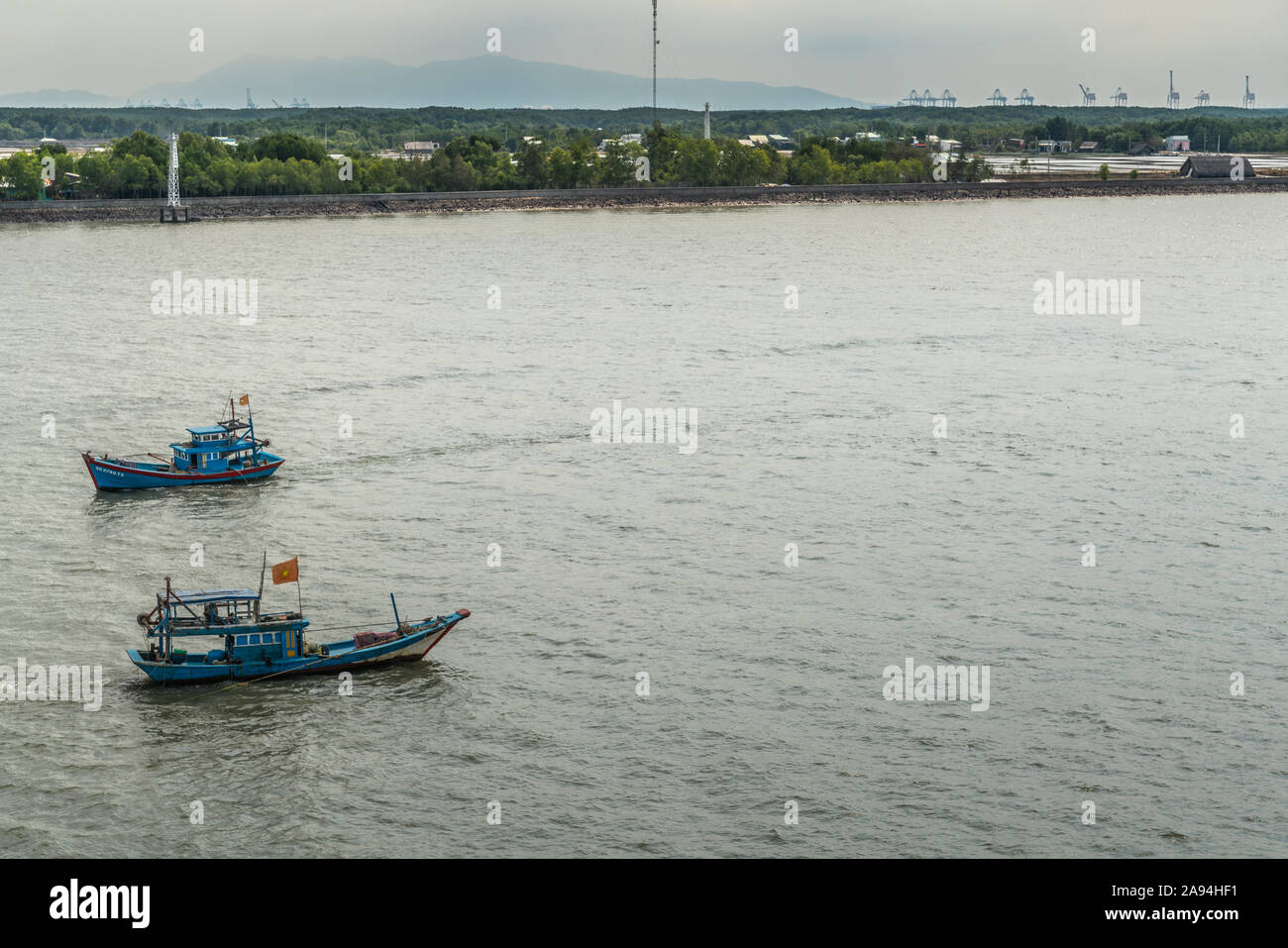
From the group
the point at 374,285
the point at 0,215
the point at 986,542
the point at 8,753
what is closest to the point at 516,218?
the point at 0,215

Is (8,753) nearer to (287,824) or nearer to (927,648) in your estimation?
(287,824)

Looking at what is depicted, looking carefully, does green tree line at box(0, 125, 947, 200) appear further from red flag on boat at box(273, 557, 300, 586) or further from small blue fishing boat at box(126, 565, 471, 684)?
red flag on boat at box(273, 557, 300, 586)

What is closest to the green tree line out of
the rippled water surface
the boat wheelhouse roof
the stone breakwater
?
the stone breakwater

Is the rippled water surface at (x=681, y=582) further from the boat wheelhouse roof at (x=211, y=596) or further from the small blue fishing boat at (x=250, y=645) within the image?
the boat wheelhouse roof at (x=211, y=596)

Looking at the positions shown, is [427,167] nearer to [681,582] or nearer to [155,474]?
[155,474]

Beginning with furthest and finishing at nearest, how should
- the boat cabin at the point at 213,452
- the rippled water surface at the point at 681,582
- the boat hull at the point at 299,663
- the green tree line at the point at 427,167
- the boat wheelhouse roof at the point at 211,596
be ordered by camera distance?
the green tree line at the point at 427,167 → the boat cabin at the point at 213,452 → the boat wheelhouse roof at the point at 211,596 → the boat hull at the point at 299,663 → the rippled water surface at the point at 681,582

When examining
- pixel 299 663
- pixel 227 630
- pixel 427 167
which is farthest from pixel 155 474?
pixel 427 167

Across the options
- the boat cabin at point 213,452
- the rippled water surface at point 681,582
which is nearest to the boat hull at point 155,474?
the boat cabin at point 213,452
